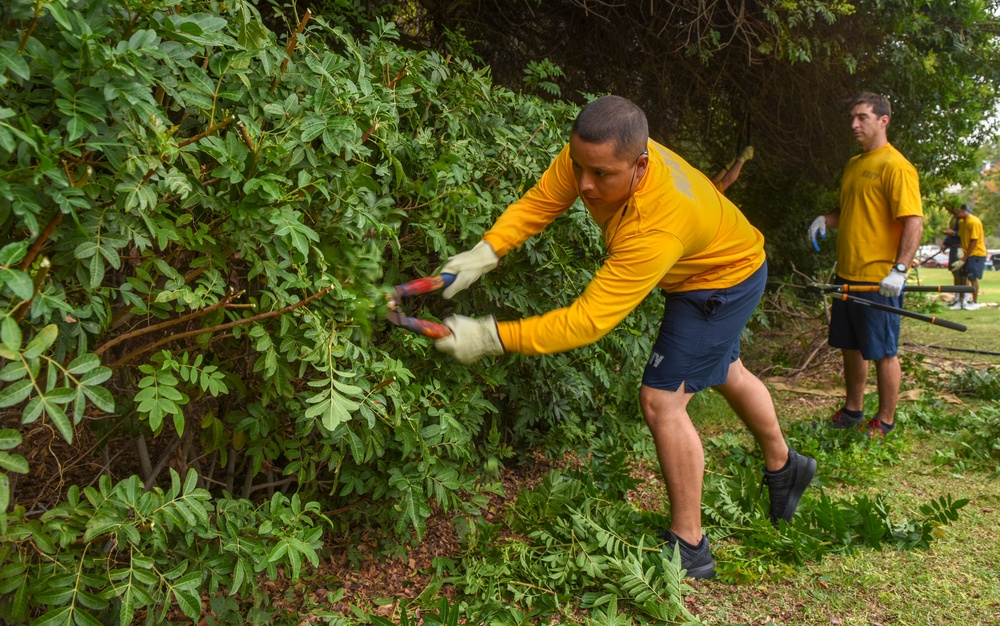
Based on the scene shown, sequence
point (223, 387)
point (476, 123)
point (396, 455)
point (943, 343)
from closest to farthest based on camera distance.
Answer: point (223, 387), point (396, 455), point (476, 123), point (943, 343)

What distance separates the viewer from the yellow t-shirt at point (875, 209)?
180 inches

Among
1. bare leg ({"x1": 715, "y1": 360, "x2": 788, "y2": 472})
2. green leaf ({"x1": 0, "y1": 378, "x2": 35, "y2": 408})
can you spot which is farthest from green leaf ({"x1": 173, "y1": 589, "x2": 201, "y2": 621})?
bare leg ({"x1": 715, "y1": 360, "x2": 788, "y2": 472})

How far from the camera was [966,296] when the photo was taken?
13203mm

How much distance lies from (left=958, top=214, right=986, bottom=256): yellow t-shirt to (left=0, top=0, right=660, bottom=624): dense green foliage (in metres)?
10.9

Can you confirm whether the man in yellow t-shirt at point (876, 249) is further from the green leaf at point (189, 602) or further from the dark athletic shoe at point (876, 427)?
the green leaf at point (189, 602)

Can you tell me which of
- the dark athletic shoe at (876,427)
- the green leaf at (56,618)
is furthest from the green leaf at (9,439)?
the dark athletic shoe at (876,427)

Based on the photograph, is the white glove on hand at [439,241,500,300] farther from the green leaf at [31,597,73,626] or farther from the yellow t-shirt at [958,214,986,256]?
the yellow t-shirt at [958,214,986,256]

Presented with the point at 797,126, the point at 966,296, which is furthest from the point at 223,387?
the point at 966,296

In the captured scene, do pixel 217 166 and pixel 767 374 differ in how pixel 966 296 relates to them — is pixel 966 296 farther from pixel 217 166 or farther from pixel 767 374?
pixel 217 166

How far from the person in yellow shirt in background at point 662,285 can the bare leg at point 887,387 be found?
1734 mm

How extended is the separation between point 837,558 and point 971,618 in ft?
1.70

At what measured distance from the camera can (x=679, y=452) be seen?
2.95 meters

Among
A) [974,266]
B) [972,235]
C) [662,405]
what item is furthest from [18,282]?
[974,266]

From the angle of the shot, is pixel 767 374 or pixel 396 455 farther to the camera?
pixel 767 374
